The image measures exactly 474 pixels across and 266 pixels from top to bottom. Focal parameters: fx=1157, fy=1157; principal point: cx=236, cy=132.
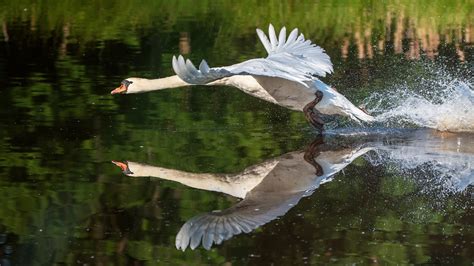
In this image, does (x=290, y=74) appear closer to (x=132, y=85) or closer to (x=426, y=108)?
(x=132, y=85)

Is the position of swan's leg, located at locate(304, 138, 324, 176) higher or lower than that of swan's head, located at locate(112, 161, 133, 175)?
lower

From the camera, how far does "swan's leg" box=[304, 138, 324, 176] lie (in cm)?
882

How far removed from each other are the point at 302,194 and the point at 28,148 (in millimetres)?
2827

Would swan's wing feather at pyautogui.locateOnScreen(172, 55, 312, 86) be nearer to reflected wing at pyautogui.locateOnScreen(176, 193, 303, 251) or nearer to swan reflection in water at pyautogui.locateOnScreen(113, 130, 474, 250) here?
swan reflection in water at pyautogui.locateOnScreen(113, 130, 474, 250)

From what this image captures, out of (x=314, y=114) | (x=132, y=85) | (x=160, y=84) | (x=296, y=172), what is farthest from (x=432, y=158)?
(x=132, y=85)

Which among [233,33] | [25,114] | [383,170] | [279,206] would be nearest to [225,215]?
[279,206]

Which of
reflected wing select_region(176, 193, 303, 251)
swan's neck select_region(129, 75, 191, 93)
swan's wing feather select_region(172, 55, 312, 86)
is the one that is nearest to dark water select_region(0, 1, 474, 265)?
reflected wing select_region(176, 193, 303, 251)

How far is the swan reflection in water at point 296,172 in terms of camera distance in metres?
7.06

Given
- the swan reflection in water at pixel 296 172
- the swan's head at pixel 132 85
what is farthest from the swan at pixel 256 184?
the swan's head at pixel 132 85

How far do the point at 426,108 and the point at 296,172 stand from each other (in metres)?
2.45

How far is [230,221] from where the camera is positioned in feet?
23.3

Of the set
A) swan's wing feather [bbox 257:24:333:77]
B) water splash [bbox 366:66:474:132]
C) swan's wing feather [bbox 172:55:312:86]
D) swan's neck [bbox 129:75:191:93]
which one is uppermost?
swan's wing feather [bbox 172:55:312:86]

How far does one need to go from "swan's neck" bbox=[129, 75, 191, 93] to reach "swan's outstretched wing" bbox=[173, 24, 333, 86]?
736 millimetres

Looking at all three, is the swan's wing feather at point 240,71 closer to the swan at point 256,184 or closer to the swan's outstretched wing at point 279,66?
the swan's outstretched wing at point 279,66
